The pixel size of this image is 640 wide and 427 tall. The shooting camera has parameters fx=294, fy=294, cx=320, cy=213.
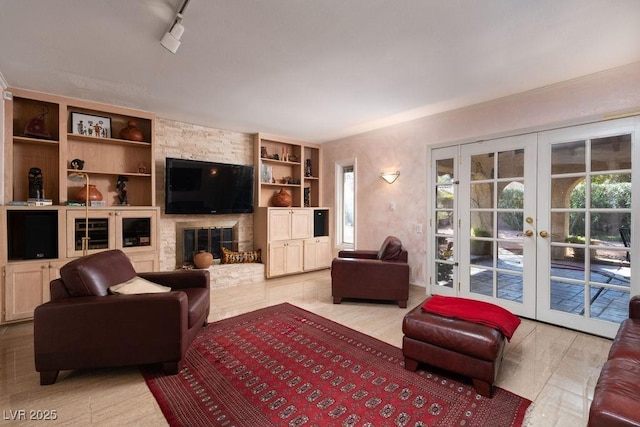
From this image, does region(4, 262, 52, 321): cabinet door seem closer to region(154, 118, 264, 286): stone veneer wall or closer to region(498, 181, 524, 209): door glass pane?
region(154, 118, 264, 286): stone veneer wall

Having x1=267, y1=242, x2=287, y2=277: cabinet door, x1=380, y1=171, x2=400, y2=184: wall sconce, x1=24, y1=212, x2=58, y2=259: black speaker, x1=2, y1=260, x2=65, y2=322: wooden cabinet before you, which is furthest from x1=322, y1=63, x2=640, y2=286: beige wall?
x1=2, y1=260, x2=65, y2=322: wooden cabinet

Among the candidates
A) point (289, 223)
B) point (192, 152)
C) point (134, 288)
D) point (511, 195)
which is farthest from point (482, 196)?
point (192, 152)

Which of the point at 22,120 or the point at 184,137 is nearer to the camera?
the point at 22,120

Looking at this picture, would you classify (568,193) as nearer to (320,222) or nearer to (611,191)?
(611,191)

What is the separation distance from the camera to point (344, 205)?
5.79 meters

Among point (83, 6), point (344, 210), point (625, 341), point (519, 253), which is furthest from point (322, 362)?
point (344, 210)

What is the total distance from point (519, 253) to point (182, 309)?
353 centimetres

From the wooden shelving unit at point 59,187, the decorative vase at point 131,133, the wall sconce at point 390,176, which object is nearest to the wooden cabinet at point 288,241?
the wall sconce at point 390,176

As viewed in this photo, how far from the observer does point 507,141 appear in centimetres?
343

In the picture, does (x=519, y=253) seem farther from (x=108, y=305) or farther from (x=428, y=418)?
(x=108, y=305)

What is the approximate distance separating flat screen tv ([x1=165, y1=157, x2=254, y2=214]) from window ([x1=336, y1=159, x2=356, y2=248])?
5.54 ft

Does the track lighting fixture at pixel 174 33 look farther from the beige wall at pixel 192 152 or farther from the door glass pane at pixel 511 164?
the door glass pane at pixel 511 164

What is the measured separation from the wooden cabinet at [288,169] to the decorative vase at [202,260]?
4.13 feet

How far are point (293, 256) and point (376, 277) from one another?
2.01 metres
